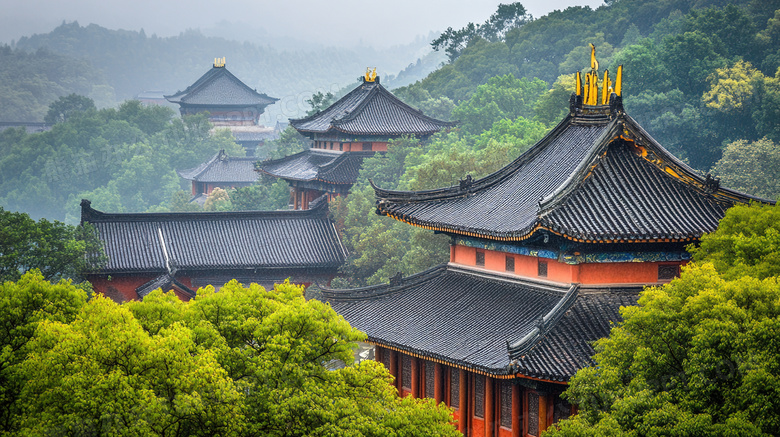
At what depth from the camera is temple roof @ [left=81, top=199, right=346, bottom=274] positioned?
38.4 metres

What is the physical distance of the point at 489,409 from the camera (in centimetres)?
2047

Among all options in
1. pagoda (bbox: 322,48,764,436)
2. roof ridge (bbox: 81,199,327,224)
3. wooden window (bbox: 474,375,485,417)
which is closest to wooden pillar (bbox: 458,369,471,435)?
pagoda (bbox: 322,48,764,436)

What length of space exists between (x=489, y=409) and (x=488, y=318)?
6.73 feet

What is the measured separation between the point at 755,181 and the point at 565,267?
25046 millimetres

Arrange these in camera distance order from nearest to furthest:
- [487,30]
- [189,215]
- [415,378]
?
[415,378], [189,215], [487,30]

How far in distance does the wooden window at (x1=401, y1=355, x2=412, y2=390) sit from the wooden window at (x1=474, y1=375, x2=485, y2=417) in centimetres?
233

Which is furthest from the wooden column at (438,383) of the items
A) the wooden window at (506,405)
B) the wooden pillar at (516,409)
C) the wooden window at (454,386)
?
the wooden pillar at (516,409)

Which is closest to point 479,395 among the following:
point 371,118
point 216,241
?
point 216,241

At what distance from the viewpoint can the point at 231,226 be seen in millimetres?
40688

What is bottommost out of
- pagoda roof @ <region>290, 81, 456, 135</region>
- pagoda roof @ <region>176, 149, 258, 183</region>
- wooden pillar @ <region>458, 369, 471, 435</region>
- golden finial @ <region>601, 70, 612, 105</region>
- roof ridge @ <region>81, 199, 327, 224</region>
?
wooden pillar @ <region>458, 369, 471, 435</region>

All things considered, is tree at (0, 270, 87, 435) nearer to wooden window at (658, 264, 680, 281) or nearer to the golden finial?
wooden window at (658, 264, 680, 281)

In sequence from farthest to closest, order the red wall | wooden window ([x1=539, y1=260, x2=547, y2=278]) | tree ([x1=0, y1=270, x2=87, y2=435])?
wooden window ([x1=539, y1=260, x2=547, y2=278])
the red wall
tree ([x1=0, y1=270, x2=87, y2=435])

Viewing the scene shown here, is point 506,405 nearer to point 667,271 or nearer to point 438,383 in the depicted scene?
point 438,383

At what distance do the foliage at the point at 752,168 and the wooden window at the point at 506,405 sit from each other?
24.6 meters
